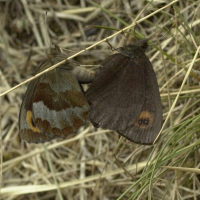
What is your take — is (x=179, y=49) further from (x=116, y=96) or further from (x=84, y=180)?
(x=84, y=180)

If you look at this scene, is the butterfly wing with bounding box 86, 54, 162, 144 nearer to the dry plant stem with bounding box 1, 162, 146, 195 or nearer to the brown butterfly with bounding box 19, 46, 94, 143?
the brown butterfly with bounding box 19, 46, 94, 143

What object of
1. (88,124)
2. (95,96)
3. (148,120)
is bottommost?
(88,124)

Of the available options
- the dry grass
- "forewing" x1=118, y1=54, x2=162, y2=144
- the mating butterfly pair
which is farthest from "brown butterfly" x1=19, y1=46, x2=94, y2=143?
the dry grass

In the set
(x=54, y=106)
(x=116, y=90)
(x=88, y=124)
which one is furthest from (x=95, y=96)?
(x=88, y=124)

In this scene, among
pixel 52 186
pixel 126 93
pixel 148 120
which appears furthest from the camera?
pixel 52 186

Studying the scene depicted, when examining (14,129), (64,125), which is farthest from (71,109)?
(14,129)

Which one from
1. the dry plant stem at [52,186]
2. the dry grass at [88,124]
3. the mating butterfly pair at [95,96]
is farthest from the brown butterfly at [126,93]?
the dry plant stem at [52,186]

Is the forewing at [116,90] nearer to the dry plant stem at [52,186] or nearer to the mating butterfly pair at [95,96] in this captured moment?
the mating butterfly pair at [95,96]

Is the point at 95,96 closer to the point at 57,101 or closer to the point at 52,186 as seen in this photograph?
the point at 57,101
